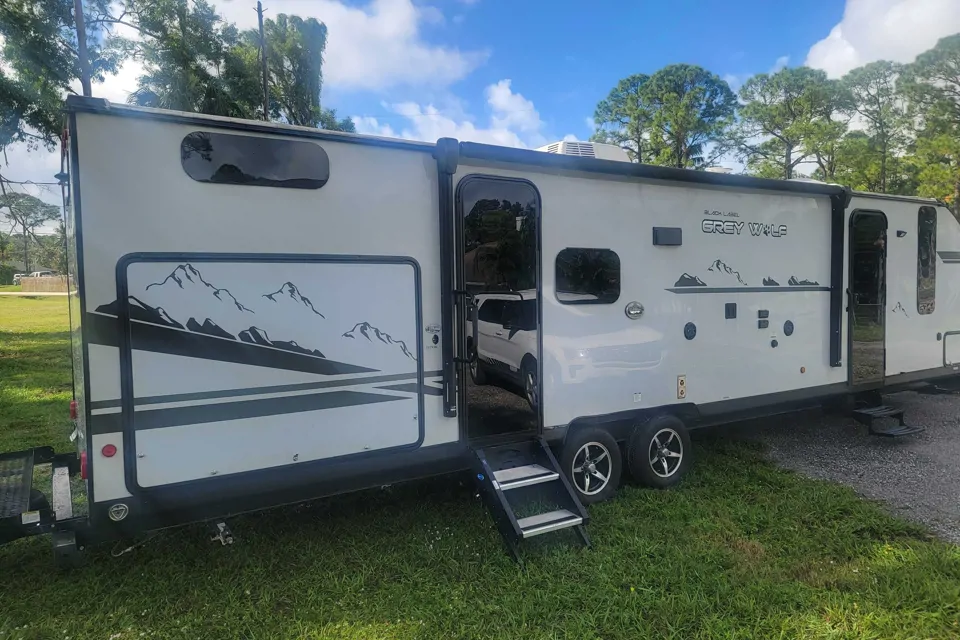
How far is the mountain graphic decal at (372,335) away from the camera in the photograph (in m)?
3.48

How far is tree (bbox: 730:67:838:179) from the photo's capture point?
85.2ft

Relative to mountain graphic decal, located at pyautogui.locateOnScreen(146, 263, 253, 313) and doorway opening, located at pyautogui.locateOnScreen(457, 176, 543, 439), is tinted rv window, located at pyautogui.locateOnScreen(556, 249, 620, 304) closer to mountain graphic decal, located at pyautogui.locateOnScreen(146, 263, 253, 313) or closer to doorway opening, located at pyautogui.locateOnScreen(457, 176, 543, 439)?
doorway opening, located at pyautogui.locateOnScreen(457, 176, 543, 439)

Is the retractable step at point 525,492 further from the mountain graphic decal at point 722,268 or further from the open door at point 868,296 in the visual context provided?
the open door at point 868,296

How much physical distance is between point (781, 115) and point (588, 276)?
93.0 feet

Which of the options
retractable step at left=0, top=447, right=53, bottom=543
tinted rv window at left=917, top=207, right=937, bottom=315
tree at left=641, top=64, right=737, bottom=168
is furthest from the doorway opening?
tree at left=641, top=64, right=737, bottom=168

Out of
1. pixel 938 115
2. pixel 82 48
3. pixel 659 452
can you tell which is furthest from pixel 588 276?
pixel 938 115

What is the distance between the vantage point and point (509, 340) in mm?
4738

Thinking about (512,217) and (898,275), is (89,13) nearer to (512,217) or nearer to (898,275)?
(512,217)

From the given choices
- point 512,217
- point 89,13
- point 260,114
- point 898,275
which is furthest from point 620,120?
point 512,217

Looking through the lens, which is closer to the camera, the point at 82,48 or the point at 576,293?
the point at 576,293

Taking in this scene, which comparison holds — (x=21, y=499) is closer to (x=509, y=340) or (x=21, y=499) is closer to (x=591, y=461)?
(x=509, y=340)

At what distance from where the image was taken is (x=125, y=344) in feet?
9.59

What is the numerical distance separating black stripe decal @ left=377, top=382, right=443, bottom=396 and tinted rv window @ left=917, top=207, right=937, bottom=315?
5.87m

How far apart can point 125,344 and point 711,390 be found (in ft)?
14.4
